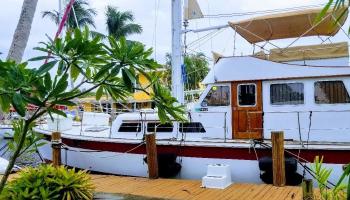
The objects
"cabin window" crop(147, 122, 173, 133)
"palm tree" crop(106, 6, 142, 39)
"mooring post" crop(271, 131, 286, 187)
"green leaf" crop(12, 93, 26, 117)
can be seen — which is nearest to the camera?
"green leaf" crop(12, 93, 26, 117)

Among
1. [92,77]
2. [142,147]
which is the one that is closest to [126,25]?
[142,147]

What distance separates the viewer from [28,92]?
3365mm

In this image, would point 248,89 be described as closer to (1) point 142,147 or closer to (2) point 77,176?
(1) point 142,147

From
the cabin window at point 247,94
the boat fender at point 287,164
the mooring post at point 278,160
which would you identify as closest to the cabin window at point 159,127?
the cabin window at point 247,94

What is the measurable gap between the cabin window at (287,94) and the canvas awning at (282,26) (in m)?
1.43

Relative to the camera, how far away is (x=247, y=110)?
10.3m

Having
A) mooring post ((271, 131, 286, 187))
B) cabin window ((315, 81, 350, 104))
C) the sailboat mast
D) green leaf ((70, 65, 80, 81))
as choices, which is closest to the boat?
cabin window ((315, 81, 350, 104))

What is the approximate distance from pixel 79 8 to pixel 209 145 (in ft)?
111

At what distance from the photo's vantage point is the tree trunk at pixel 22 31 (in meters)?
6.01

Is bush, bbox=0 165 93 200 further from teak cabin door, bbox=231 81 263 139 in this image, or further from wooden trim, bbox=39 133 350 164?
teak cabin door, bbox=231 81 263 139

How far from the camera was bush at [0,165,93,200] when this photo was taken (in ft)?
20.4

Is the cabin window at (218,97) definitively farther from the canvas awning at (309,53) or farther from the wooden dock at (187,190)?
the wooden dock at (187,190)

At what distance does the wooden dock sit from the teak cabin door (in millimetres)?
1573

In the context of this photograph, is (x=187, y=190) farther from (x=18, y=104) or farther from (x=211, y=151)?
(x=18, y=104)
